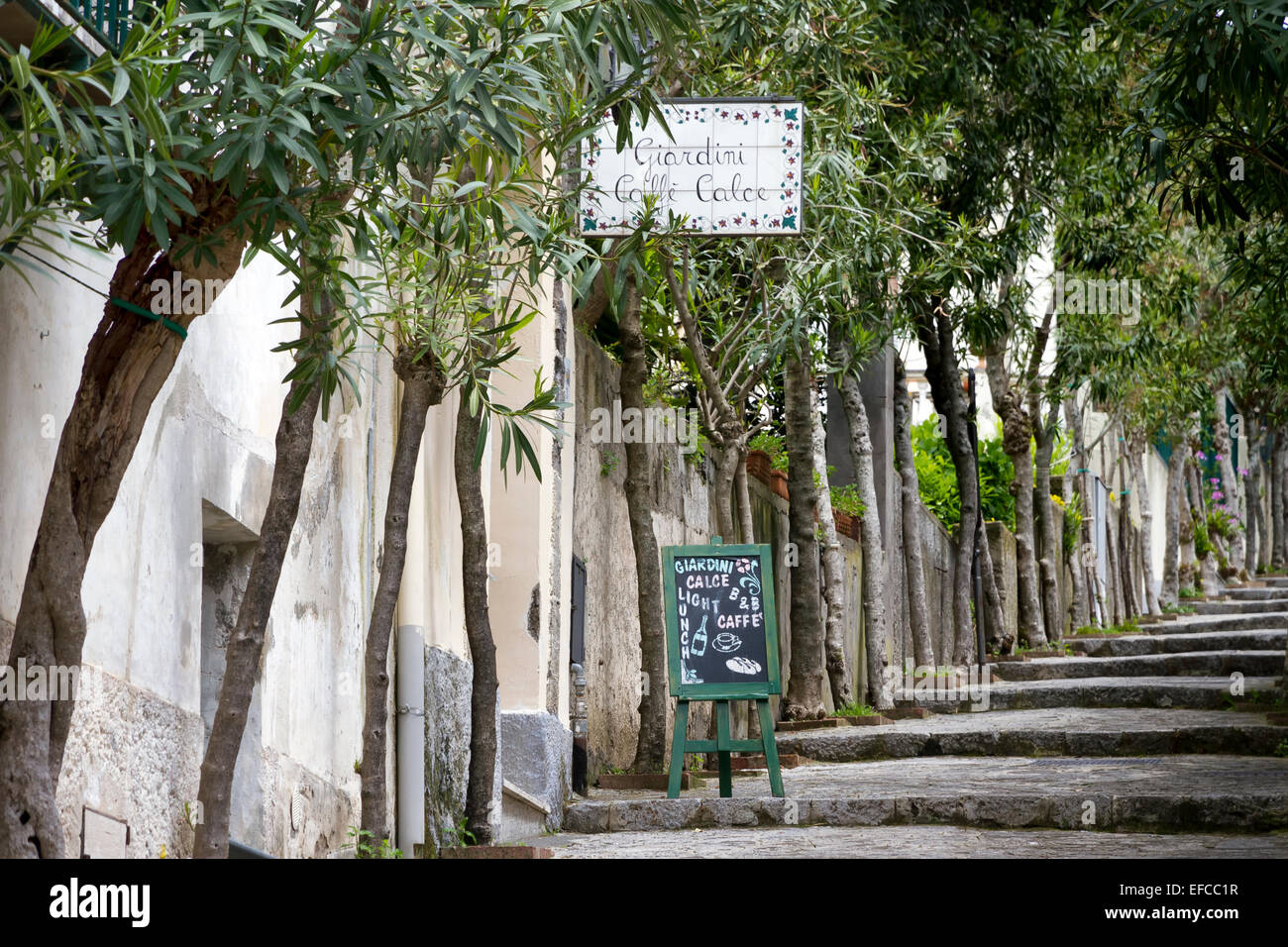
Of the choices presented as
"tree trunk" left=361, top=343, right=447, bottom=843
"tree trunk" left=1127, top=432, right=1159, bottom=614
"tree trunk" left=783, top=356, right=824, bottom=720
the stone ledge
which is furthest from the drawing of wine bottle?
"tree trunk" left=1127, top=432, right=1159, bottom=614

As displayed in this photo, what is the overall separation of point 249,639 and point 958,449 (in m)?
15.8

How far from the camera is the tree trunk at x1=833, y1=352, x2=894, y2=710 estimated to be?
16266 mm

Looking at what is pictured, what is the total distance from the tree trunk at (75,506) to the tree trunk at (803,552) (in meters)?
9.85

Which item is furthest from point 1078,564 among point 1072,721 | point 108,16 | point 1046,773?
point 108,16

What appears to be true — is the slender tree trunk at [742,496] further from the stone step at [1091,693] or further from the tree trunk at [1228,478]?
the tree trunk at [1228,478]

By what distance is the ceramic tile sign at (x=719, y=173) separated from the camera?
880 cm

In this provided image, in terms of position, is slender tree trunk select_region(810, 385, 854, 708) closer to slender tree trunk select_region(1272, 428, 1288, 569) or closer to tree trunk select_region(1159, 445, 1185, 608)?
tree trunk select_region(1159, 445, 1185, 608)

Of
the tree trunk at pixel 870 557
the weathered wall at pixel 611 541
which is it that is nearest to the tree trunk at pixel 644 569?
the weathered wall at pixel 611 541

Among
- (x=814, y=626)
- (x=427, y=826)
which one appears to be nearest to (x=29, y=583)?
(x=427, y=826)

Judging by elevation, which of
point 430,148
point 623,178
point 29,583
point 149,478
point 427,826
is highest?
point 623,178

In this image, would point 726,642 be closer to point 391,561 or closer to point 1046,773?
point 1046,773

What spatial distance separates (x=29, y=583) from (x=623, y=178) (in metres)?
5.51
